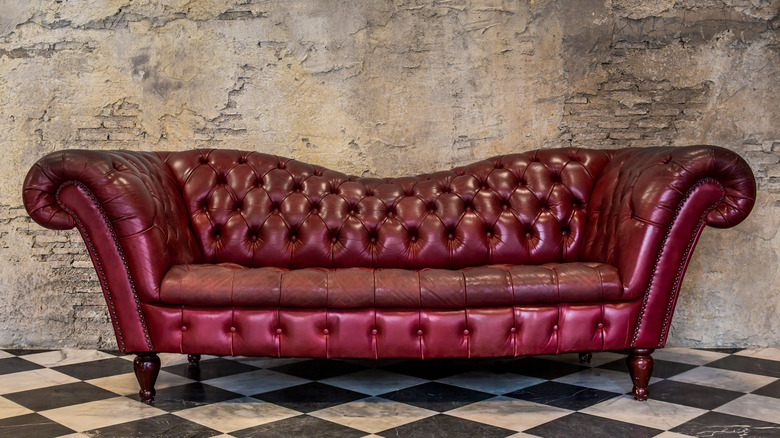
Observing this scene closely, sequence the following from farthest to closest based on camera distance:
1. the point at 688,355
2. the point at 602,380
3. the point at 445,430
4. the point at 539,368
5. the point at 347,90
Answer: the point at 347,90 → the point at 688,355 → the point at 539,368 → the point at 602,380 → the point at 445,430

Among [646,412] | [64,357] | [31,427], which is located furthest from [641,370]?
[64,357]

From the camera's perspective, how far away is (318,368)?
3367 mm

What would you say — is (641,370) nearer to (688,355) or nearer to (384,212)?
A: (688,355)

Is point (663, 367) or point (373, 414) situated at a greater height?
point (373, 414)

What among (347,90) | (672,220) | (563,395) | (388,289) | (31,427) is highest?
(347,90)

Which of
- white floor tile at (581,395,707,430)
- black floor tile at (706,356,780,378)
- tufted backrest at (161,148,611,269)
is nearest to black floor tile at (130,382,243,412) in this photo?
tufted backrest at (161,148,611,269)

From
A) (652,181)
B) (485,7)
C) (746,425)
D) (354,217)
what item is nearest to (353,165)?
(354,217)

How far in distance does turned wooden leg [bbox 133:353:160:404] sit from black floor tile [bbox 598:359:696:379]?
6.75ft

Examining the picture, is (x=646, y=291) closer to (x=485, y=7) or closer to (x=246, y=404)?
(x=246, y=404)

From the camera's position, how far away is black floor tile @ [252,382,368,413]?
2750 millimetres

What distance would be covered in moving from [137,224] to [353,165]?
150 cm

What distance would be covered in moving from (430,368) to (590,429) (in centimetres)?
106

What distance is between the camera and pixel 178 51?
155 inches

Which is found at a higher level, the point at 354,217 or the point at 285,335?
the point at 354,217
